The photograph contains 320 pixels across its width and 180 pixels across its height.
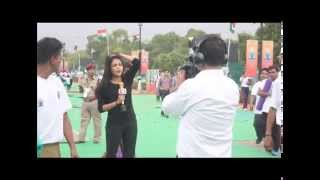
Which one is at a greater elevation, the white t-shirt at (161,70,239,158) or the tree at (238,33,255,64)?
the tree at (238,33,255,64)

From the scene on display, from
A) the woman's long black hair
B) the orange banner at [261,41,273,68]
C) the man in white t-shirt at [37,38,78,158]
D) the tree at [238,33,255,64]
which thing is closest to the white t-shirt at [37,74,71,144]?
the man in white t-shirt at [37,38,78,158]

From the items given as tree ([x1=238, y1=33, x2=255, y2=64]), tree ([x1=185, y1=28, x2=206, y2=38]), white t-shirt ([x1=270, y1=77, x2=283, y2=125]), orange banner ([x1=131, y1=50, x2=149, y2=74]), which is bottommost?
white t-shirt ([x1=270, y1=77, x2=283, y2=125])

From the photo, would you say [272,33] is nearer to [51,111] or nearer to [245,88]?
[245,88]

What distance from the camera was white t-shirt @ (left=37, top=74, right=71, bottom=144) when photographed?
428 cm

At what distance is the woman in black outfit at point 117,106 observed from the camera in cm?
525

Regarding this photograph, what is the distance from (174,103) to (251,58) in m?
2.61

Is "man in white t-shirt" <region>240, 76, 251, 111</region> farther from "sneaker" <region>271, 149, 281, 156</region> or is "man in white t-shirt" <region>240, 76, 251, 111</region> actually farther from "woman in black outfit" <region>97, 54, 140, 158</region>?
"woman in black outfit" <region>97, 54, 140, 158</region>

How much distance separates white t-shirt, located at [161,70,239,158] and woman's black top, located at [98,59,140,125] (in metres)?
2.06

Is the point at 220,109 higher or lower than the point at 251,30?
lower
